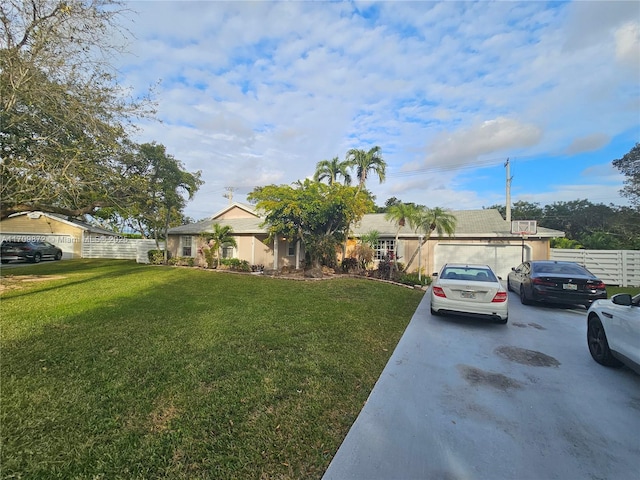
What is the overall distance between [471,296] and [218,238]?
14061mm

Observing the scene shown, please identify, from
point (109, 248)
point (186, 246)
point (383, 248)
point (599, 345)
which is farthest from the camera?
point (109, 248)

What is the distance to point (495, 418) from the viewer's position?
10.6ft

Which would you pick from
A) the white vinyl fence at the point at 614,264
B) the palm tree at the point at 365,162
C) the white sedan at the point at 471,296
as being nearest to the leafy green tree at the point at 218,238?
the palm tree at the point at 365,162

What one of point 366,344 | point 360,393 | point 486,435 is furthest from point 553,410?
point 366,344

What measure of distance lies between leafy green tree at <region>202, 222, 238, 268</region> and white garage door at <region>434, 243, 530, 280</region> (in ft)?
38.2

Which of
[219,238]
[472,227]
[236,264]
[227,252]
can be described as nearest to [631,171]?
[472,227]

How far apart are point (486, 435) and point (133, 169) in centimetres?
1989

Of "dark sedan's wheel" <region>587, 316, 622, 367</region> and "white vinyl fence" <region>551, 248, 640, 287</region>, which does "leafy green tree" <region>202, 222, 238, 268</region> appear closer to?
"dark sedan's wheel" <region>587, 316, 622, 367</region>

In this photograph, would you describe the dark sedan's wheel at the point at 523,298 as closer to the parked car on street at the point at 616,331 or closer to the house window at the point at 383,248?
the parked car on street at the point at 616,331

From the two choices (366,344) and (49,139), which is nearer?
(366,344)

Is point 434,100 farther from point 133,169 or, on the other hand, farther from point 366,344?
point 133,169

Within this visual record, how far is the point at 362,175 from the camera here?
2123 cm

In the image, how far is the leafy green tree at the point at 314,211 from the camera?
541 inches

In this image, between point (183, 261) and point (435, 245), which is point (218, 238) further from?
point (435, 245)
